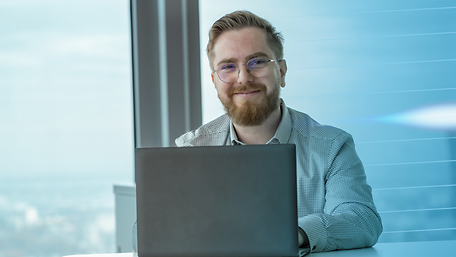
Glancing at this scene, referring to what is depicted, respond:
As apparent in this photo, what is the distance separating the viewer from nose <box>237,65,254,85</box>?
1638 millimetres

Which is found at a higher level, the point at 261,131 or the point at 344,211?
the point at 261,131

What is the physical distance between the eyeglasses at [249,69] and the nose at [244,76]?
0.01 m

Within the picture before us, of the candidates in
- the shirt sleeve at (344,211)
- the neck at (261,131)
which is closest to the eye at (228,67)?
the neck at (261,131)

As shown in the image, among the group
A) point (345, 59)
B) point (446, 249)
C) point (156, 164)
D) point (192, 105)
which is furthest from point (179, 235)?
point (345, 59)

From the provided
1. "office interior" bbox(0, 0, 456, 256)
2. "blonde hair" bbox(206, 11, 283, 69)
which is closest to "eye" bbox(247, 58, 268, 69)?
"blonde hair" bbox(206, 11, 283, 69)

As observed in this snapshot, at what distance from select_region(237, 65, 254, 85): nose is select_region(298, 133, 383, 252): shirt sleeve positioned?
1.41 feet

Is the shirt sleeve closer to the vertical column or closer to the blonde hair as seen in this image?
the blonde hair

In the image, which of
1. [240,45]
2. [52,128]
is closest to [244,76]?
[240,45]

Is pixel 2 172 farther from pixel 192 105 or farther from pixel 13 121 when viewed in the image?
pixel 192 105

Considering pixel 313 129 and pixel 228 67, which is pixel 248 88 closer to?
pixel 228 67

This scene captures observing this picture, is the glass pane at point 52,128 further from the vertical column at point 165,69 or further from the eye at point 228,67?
the eye at point 228,67

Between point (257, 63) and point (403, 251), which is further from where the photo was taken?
point (257, 63)

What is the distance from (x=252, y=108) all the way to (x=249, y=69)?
0.16 m

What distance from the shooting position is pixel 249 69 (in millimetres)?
1652
